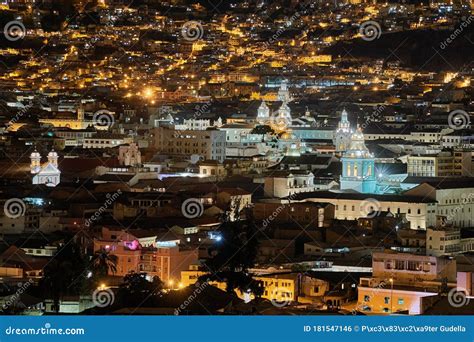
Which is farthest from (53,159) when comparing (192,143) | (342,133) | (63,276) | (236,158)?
(63,276)

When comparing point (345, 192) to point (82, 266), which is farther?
point (345, 192)

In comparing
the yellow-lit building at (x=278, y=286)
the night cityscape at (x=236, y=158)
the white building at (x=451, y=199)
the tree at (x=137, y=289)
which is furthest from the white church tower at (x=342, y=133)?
Result: the tree at (x=137, y=289)

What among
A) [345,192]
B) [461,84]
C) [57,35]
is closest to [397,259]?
[345,192]

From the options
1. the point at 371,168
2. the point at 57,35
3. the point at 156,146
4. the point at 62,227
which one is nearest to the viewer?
the point at 62,227

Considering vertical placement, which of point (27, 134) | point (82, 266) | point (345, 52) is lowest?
point (82, 266)

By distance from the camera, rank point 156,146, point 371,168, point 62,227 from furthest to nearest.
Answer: point 156,146 < point 371,168 < point 62,227

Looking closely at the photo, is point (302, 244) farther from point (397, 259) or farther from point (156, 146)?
point (156, 146)
